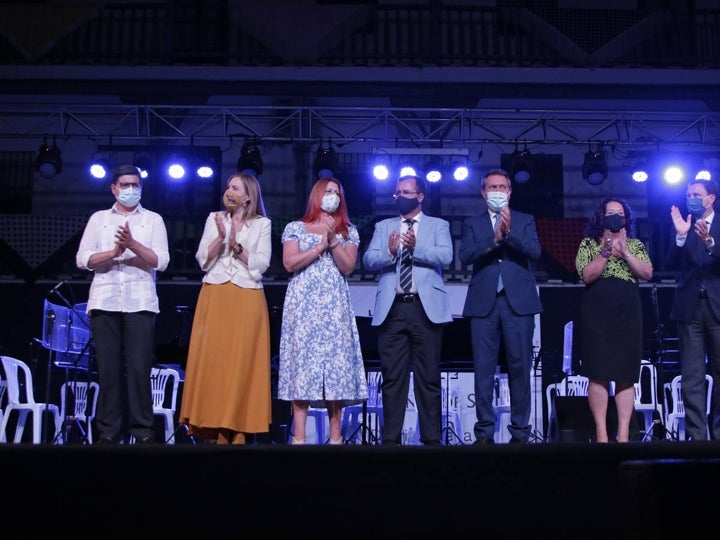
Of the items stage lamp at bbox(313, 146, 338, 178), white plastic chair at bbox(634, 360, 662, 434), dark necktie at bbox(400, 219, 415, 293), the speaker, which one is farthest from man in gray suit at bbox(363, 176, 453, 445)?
stage lamp at bbox(313, 146, 338, 178)

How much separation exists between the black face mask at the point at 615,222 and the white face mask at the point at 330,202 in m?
1.62

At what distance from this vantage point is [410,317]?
193 inches

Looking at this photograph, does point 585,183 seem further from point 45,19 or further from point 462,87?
point 45,19

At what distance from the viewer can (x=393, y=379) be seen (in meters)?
4.89

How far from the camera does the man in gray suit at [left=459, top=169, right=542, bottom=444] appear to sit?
4.85 metres

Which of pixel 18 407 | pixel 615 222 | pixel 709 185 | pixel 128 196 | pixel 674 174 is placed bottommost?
pixel 18 407

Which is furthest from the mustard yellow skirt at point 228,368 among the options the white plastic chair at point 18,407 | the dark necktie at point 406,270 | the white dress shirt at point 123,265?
the white plastic chair at point 18,407

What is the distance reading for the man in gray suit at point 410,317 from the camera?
4836 millimetres

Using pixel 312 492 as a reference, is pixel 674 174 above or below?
above

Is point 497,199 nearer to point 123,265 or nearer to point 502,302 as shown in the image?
point 502,302

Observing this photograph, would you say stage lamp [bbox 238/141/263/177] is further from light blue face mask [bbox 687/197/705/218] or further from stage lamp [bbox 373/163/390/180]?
light blue face mask [bbox 687/197/705/218]

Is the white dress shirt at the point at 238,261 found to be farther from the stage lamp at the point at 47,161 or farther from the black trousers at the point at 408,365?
the stage lamp at the point at 47,161

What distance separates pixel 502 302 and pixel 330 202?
3.70ft

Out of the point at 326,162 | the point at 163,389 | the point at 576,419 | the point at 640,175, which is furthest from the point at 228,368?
the point at 640,175
